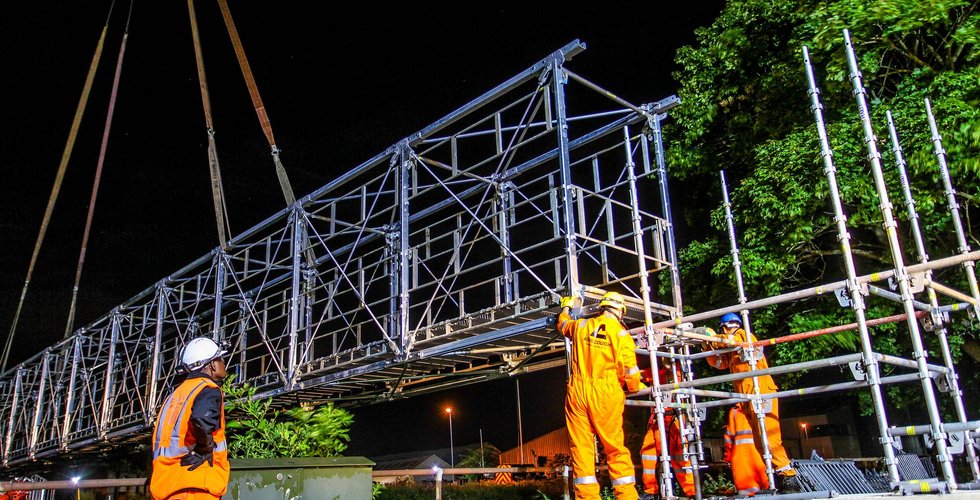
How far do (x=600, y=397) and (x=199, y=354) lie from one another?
3818mm

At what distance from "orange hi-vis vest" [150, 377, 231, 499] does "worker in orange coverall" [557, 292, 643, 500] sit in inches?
134

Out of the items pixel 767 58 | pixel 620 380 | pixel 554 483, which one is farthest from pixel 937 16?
pixel 554 483

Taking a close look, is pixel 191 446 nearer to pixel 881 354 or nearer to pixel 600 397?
pixel 600 397

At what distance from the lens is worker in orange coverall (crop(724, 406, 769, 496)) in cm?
855

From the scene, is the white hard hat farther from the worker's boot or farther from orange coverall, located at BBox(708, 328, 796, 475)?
the worker's boot

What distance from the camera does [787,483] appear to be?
813 centimetres

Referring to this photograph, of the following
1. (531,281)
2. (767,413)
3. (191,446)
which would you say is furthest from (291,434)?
(531,281)

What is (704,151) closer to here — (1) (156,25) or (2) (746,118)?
(2) (746,118)

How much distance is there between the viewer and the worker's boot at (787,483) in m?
7.88

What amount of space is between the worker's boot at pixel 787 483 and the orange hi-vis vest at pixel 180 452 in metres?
5.70

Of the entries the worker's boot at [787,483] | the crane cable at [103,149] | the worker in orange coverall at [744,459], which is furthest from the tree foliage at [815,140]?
the crane cable at [103,149]

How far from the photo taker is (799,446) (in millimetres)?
27641

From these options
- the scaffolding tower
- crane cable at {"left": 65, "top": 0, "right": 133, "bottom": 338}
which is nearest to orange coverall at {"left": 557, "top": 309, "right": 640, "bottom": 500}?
the scaffolding tower

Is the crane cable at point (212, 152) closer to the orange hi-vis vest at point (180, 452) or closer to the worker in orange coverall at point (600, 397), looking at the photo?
the worker in orange coverall at point (600, 397)
